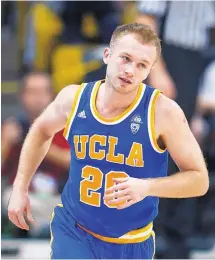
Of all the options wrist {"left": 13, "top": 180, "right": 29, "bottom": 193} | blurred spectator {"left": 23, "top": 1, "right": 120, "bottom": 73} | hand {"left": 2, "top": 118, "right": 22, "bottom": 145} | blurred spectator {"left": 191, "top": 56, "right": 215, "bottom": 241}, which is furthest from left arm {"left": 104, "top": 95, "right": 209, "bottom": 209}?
blurred spectator {"left": 23, "top": 1, "right": 120, "bottom": 73}

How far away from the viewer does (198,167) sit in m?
3.78

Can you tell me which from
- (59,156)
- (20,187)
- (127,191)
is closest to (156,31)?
(59,156)

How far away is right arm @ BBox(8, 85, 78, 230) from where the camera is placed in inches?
157

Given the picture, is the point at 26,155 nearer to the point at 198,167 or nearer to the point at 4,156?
the point at 198,167

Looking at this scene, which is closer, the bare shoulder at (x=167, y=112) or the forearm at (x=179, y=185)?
the forearm at (x=179, y=185)

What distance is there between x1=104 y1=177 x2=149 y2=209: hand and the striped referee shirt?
227cm

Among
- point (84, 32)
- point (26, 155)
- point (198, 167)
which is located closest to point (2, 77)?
point (84, 32)

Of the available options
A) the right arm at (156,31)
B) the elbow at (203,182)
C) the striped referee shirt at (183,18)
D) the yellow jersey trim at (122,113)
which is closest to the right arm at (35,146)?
the yellow jersey trim at (122,113)

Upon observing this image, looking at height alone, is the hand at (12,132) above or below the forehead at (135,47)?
below

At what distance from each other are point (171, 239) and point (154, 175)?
2606mm

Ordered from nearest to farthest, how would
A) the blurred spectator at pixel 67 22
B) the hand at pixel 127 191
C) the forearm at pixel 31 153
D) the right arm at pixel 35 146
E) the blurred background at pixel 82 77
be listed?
1. the hand at pixel 127 191
2. the right arm at pixel 35 146
3. the forearm at pixel 31 153
4. the blurred background at pixel 82 77
5. the blurred spectator at pixel 67 22

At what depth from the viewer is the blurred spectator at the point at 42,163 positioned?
22.1ft

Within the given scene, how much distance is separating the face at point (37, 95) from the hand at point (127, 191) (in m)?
3.51

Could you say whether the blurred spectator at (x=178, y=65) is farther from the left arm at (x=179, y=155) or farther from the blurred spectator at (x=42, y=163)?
the left arm at (x=179, y=155)
